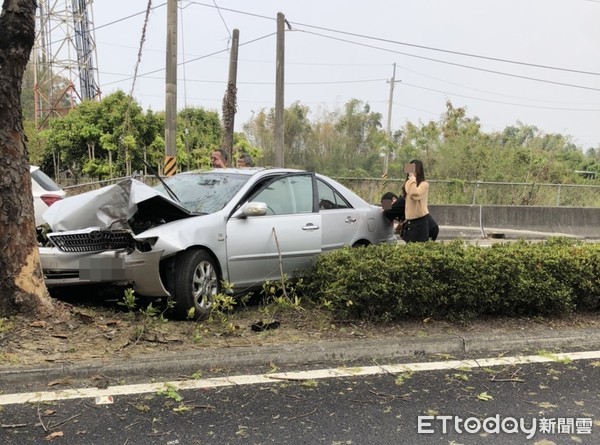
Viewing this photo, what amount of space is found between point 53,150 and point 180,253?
772 inches

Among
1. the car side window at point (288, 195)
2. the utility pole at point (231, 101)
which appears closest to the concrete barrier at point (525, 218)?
the utility pole at point (231, 101)

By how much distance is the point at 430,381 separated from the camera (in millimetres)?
3723

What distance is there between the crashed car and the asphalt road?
122 cm

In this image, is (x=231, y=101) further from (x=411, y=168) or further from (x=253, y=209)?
(x=253, y=209)

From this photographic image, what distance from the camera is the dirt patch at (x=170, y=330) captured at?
151 inches

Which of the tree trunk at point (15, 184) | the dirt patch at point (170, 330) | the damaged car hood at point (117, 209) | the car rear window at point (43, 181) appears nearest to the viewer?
the dirt patch at point (170, 330)

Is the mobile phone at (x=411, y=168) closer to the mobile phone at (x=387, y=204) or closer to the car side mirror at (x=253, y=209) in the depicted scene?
the mobile phone at (x=387, y=204)

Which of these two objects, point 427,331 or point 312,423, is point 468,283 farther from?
point 312,423

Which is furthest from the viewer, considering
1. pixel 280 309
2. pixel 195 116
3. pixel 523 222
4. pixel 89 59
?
pixel 89 59

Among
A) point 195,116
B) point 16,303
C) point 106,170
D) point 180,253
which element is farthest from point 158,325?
point 195,116

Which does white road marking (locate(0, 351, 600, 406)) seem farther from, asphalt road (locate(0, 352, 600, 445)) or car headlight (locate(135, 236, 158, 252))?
car headlight (locate(135, 236, 158, 252))

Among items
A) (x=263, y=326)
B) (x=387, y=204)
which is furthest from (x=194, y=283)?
(x=387, y=204)

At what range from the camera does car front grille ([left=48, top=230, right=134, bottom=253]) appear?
Answer: 455cm

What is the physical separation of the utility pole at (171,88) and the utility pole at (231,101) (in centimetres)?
226
